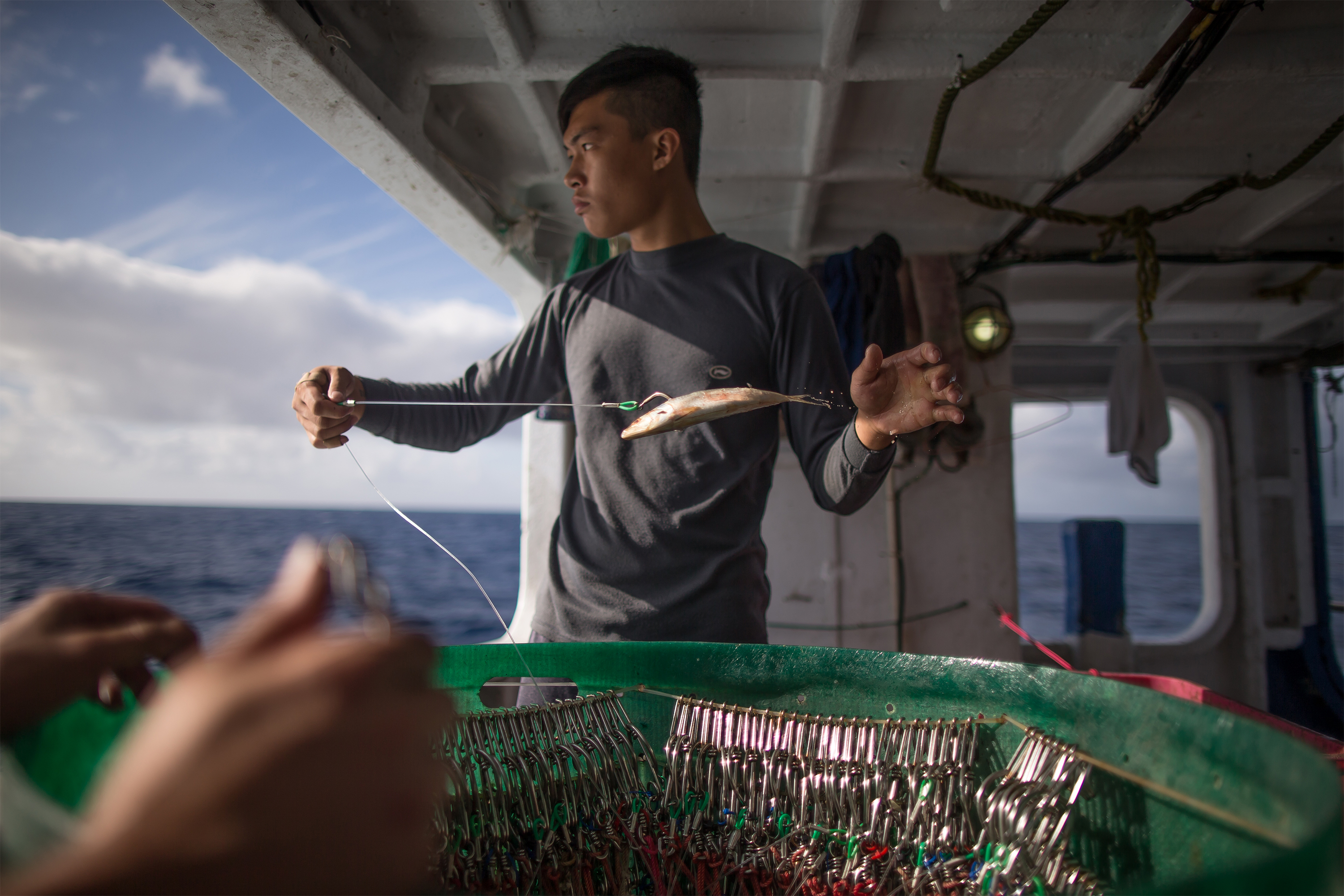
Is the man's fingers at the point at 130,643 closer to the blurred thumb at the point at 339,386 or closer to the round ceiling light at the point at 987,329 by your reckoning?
the blurred thumb at the point at 339,386

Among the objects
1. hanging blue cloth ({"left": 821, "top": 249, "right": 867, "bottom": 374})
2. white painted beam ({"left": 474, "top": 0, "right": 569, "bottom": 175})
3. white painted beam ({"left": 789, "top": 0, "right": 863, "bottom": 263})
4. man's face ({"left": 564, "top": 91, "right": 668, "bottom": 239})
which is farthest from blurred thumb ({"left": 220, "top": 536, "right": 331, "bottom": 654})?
hanging blue cloth ({"left": 821, "top": 249, "right": 867, "bottom": 374})

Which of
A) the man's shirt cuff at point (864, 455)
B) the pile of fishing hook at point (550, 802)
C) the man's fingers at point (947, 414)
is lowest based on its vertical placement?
the pile of fishing hook at point (550, 802)

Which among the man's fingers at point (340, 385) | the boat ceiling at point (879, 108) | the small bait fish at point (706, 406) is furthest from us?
the boat ceiling at point (879, 108)

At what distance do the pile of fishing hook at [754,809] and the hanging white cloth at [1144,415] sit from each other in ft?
13.7

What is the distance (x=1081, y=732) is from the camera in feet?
2.77

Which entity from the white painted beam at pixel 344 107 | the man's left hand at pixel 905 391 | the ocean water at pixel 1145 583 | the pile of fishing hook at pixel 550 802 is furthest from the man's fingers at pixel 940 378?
the ocean water at pixel 1145 583

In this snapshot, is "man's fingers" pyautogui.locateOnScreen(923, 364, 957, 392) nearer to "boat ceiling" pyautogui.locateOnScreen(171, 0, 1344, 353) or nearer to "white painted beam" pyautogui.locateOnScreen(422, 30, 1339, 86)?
"boat ceiling" pyautogui.locateOnScreen(171, 0, 1344, 353)

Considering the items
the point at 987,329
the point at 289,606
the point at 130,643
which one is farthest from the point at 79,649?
the point at 987,329

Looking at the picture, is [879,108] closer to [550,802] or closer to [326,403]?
[326,403]

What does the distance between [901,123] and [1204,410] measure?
438cm

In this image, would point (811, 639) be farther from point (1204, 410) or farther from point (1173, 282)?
point (1204, 410)

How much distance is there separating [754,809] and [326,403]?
1011mm

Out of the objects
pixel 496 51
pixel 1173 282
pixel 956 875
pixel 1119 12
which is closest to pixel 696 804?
pixel 956 875

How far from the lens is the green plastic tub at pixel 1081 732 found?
0.51 metres
